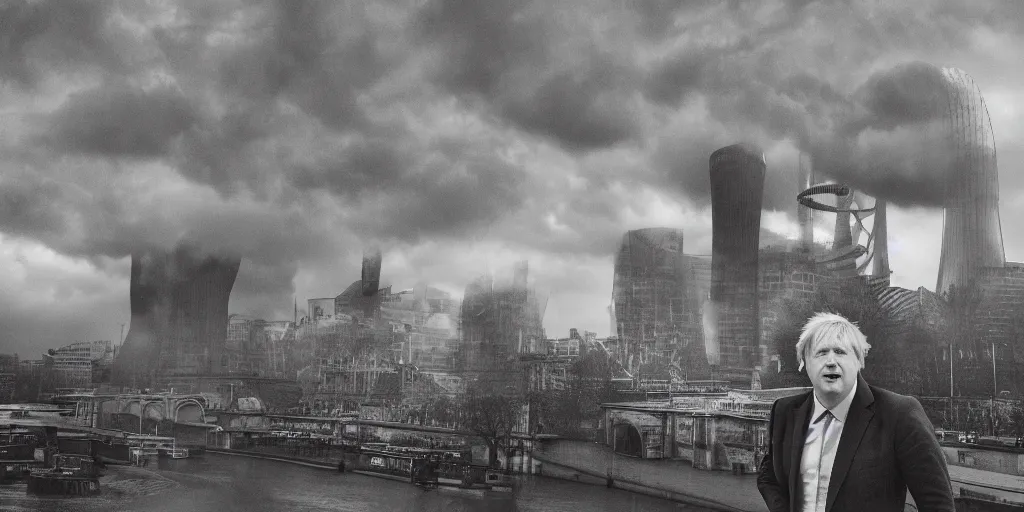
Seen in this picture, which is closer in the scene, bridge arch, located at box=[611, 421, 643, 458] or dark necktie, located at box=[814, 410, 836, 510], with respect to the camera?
dark necktie, located at box=[814, 410, 836, 510]

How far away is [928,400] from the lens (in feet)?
42.4

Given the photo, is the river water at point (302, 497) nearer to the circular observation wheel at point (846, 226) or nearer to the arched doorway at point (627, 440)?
the arched doorway at point (627, 440)

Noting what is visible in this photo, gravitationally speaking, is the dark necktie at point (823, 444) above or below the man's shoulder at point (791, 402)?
below

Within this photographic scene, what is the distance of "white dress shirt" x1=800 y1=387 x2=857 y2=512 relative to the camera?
60.5 inches

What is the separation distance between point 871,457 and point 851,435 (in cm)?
5

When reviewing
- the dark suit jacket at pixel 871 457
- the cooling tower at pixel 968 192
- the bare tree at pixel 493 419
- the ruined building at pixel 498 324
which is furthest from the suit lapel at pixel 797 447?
the ruined building at pixel 498 324

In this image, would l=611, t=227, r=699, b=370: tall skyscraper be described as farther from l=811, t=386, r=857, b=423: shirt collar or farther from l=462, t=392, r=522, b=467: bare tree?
l=811, t=386, r=857, b=423: shirt collar

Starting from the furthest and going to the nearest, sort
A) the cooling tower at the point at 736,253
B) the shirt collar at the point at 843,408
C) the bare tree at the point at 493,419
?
1. the cooling tower at the point at 736,253
2. the bare tree at the point at 493,419
3. the shirt collar at the point at 843,408

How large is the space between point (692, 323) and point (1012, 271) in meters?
9.90

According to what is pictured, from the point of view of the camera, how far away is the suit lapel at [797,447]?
1.57 meters

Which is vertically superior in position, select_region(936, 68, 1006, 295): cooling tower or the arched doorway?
select_region(936, 68, 1006, 295): cooling tower

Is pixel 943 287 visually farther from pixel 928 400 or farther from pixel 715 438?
pixel 715 438

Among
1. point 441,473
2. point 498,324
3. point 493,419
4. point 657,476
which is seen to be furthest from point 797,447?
point 498,324

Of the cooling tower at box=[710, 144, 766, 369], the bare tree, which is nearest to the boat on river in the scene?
the bare tree
